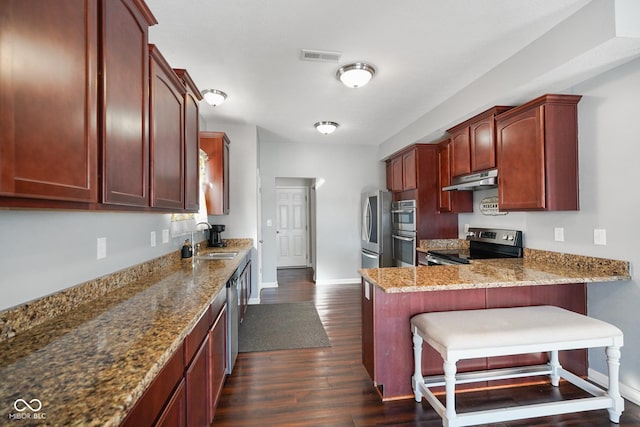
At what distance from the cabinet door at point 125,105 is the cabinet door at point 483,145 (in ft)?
9.51

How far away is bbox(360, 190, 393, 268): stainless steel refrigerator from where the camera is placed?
4949mm

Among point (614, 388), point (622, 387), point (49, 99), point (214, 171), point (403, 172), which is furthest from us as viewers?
point (403, 172)

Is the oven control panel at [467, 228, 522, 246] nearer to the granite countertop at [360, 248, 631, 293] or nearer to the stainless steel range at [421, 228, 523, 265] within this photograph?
the stainless steel range at [421, 228, 523, 265]

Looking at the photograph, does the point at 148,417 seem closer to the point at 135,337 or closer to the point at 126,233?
the point at 135,337

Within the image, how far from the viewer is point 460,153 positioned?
344cm

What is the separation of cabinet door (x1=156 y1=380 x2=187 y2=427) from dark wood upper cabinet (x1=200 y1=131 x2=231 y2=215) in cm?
260

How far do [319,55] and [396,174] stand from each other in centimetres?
299

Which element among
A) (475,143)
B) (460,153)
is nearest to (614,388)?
(475,143)

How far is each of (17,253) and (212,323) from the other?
997mm

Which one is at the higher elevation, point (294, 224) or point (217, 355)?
point (294, 224)

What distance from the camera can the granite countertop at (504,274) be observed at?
196 centimetres

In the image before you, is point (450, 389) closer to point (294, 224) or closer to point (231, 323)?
point (231, 323)

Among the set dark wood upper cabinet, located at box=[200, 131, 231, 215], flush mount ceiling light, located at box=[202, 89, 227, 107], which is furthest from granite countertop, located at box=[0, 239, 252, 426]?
flush mount ceiling light, located at box=[202, 89, 227, 107]

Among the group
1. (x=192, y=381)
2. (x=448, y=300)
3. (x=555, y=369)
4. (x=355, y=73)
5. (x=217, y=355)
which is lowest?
(x=555, y=369)
